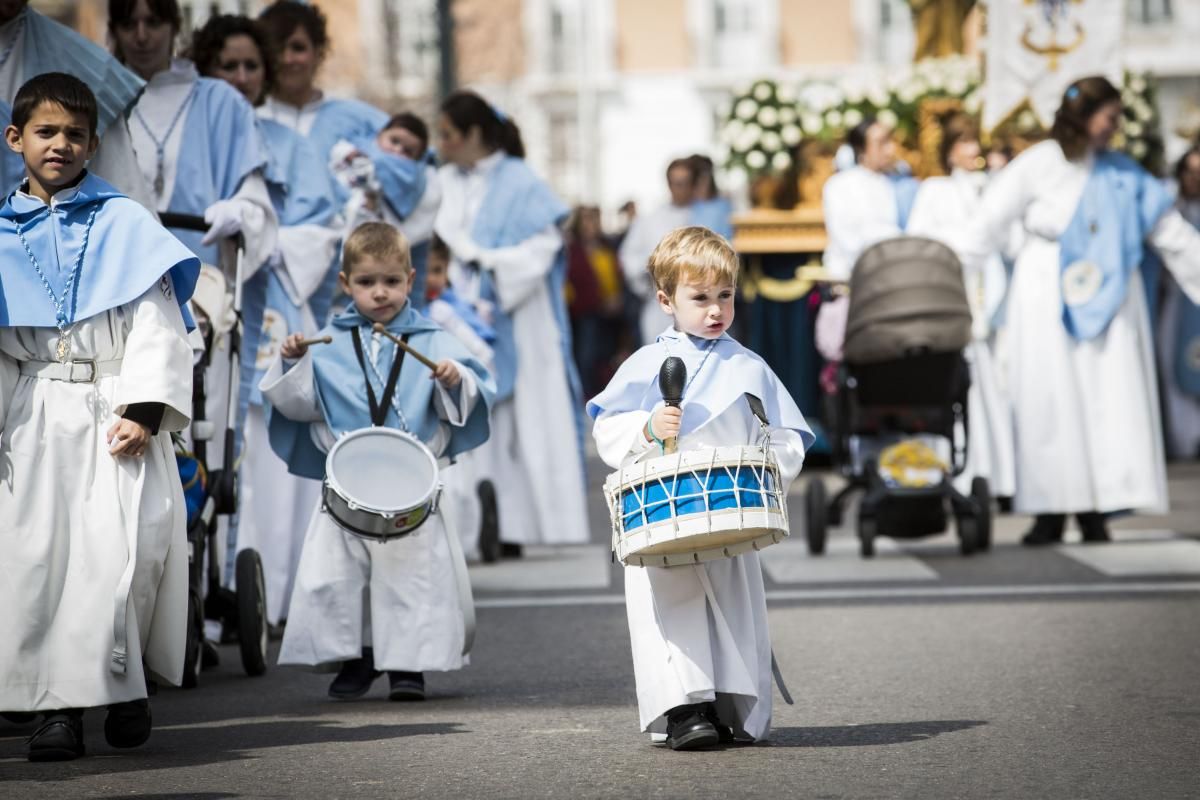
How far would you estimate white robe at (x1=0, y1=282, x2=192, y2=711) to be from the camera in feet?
20.0

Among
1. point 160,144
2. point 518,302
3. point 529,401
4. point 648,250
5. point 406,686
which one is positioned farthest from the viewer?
point 648,250

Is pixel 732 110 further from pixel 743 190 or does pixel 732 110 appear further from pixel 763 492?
pixel 763 492

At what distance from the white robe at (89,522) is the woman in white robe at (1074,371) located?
656cm

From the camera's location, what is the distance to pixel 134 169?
24.3 ft

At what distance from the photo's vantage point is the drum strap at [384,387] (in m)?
7.39

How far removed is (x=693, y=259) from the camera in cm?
617

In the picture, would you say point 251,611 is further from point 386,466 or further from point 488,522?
point 488,522

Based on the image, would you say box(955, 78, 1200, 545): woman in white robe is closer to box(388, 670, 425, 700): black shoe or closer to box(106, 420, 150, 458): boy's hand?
box(388, 670, 425, 700): black shoe

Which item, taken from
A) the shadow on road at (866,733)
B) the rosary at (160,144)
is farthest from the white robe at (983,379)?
the shadow on road at (866,733)

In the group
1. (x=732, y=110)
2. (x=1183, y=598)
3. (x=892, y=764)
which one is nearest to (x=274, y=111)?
(x=1183, y=598)

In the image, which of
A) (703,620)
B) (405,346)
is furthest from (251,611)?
(703,620)

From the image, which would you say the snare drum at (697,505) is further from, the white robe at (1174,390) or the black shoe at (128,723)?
the white robe at (1174,390)

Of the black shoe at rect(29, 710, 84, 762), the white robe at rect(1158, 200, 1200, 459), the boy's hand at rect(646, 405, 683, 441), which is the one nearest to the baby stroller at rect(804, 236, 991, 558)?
the boy's hand at rect(646, 405, 683, 441)

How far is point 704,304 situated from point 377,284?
5.03ft
